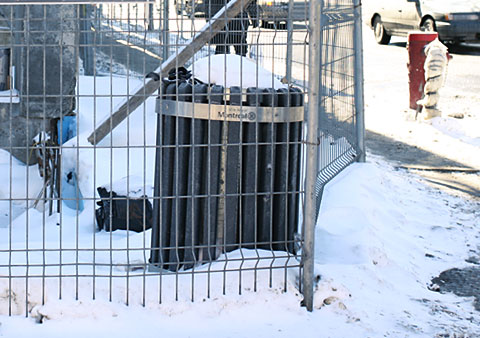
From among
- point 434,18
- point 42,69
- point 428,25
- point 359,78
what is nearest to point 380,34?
point 428,25

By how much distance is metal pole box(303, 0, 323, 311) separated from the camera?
4.02m

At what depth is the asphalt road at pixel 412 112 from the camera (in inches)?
331

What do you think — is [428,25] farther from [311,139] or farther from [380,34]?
[311,139]

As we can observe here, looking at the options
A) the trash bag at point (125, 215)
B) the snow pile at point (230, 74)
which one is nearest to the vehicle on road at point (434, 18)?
the trash bag at point (125, 215)

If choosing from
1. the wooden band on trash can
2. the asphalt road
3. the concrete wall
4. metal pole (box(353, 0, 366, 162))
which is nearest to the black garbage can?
the wooden band on trash can

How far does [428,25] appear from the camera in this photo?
57.6 ft

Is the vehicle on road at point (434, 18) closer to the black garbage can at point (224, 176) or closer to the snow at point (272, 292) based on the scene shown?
the snow at point (272, 292)

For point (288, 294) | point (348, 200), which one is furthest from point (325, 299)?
point (348, 200)

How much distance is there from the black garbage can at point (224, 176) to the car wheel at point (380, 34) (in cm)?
1556

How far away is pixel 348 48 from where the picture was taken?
7.21 m

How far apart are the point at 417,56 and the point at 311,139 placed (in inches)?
304

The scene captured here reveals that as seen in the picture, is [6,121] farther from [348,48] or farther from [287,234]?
[287,234]

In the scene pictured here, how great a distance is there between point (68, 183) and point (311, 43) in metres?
3.98

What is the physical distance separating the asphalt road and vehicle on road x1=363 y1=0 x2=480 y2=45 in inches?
20.4
